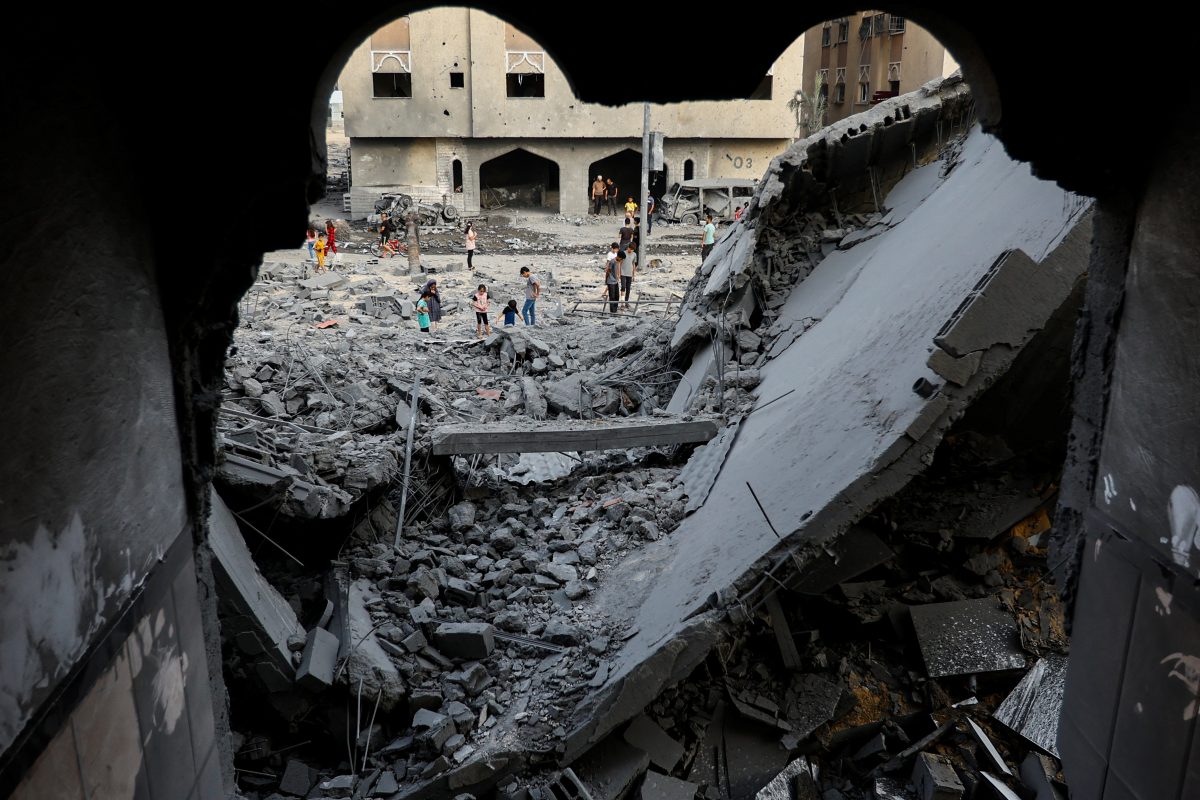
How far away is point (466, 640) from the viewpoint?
608cm

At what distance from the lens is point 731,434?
8.02m

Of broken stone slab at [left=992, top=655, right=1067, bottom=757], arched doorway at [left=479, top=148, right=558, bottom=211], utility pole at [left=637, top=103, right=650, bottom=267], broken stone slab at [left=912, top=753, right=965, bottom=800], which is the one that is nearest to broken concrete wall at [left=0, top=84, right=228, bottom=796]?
broken stone slab at [left=912, top=753, right=965, bottom=800]

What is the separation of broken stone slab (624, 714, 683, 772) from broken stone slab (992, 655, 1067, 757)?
2052 mm

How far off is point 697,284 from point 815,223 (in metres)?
1.77

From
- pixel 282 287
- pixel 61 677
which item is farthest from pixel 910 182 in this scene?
pixel 282 287

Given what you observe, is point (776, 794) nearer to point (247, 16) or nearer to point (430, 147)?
point (247, 16)

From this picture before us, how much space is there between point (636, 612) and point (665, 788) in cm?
134

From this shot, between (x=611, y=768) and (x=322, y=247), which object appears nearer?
(x=611, y=768)

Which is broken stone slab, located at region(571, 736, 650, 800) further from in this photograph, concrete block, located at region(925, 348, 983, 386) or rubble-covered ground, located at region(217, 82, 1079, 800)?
concrete block, located at region(925, 348, 983, 386)

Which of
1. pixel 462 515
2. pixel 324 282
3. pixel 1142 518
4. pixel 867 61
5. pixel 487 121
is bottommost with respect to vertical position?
pixel 462 515

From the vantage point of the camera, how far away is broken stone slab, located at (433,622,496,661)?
607 centimetres

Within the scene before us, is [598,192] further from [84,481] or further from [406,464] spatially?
[84,481]

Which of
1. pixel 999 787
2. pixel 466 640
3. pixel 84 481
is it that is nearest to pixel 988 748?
pixel 999 787

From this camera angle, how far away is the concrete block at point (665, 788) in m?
4.94
